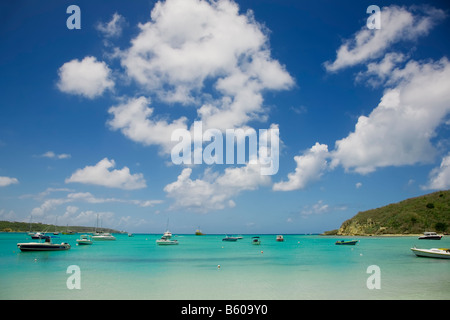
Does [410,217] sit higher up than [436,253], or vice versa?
[436,253]

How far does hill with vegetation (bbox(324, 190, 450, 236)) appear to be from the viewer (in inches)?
3999

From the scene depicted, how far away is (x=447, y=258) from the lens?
3372 centimetres

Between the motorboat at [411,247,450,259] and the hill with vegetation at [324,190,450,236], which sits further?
the hill with vegetation at [324,190,450,236]

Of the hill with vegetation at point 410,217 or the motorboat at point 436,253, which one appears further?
the hill with vegetation at point 410,217

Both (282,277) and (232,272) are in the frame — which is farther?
(232,272)

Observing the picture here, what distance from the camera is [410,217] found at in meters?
110

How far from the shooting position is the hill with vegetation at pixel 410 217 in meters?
102

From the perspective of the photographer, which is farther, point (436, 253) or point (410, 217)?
point (410, 217)
